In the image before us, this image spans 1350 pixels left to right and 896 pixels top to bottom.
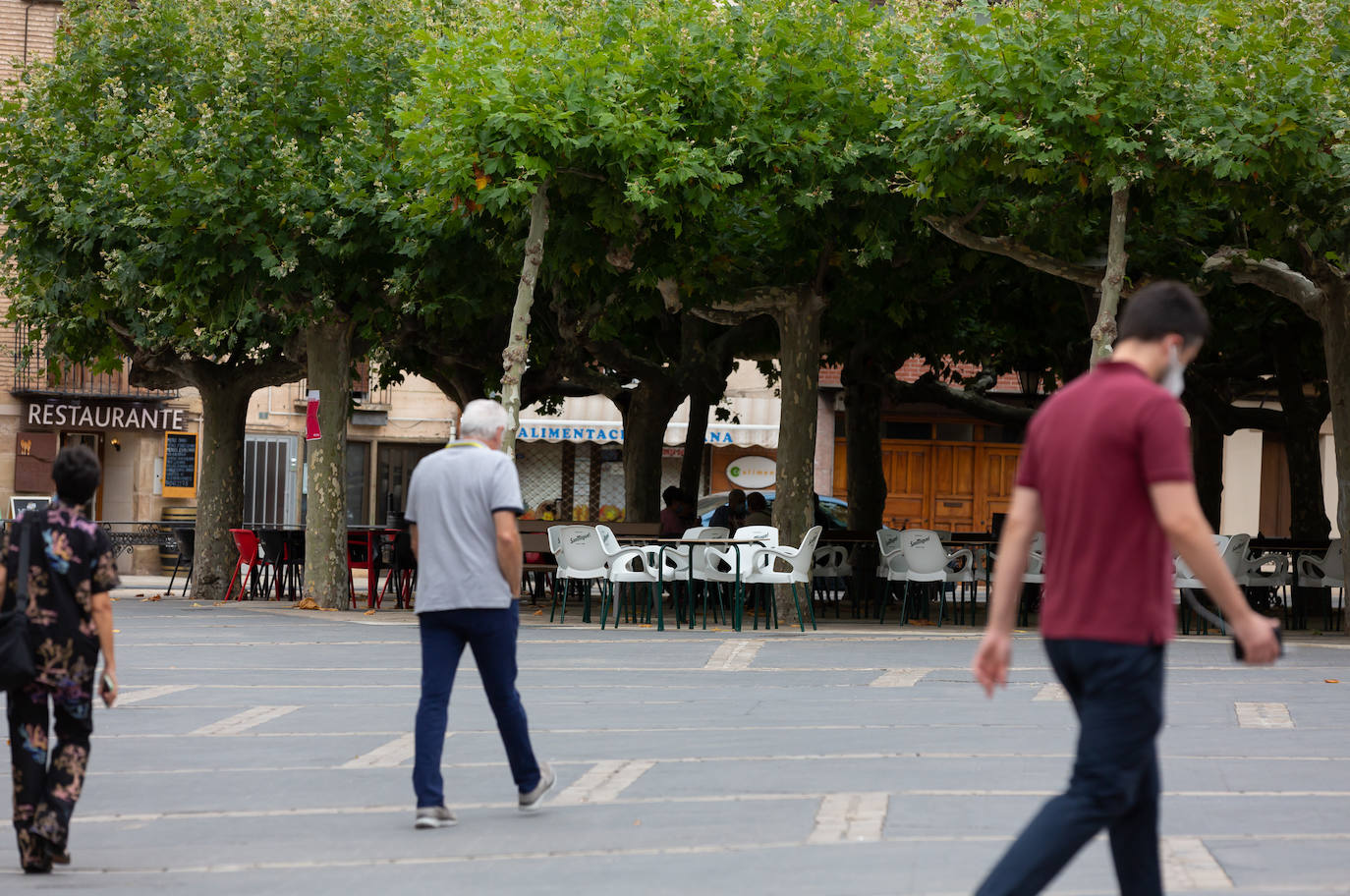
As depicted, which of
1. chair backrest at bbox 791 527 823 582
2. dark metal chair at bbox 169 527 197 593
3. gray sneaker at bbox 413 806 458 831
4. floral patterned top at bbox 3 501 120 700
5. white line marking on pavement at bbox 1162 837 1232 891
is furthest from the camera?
dark metal chair at bbox 169 527 197 593

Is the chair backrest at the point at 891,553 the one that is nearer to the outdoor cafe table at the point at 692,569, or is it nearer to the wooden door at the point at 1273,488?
the outdoor cafe table at the point at 692,569

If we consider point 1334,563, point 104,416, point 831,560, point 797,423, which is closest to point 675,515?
point 831,560

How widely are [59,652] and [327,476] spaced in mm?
15242

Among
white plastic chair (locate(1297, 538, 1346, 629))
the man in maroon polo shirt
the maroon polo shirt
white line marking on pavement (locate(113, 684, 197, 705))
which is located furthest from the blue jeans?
white plastic chair (locate(1297, 538, 1346, 629))

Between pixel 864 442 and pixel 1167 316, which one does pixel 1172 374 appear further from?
pixel 864 442

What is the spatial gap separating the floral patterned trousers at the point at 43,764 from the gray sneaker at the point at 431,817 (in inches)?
51.4

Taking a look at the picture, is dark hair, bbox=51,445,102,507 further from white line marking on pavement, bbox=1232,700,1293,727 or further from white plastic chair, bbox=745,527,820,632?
white plastic chair, bbox=745,527,820,632

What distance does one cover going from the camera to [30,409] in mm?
34844

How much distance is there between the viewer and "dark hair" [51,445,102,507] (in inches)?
252

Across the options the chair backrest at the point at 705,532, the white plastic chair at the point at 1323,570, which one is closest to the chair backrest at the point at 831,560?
the chair backrest at the point at 705,532

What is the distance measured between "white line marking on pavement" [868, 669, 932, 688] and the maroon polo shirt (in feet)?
26.7

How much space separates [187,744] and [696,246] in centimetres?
983

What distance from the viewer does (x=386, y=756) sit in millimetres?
8836

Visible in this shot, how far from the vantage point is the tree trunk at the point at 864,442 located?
80.9ft
